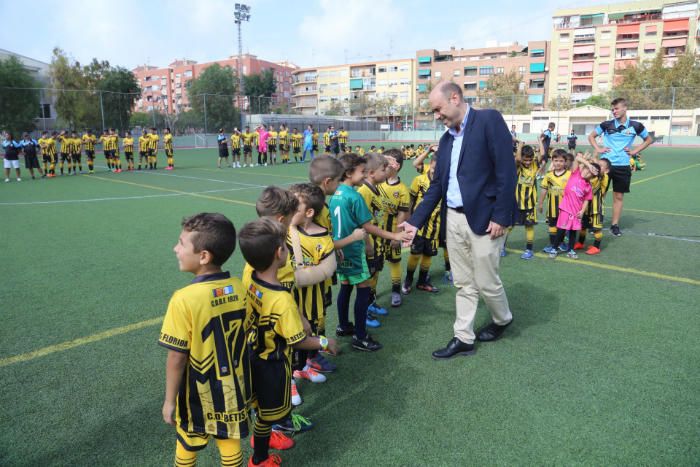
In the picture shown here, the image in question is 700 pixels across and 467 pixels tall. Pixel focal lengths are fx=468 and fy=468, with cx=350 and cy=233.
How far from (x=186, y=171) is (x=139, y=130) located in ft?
62.7

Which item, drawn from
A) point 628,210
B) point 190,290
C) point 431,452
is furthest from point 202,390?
point 628,210

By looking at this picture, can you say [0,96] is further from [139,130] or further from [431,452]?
[431,452]

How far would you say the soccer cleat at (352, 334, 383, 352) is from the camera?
3.79m

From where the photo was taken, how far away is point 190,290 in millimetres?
1945

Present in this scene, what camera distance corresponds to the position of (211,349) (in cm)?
202

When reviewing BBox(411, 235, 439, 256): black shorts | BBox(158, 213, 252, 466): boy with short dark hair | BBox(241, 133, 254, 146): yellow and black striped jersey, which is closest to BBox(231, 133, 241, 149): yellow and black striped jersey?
BBox(241, 133, 254, 146): yellow and black striped jersey

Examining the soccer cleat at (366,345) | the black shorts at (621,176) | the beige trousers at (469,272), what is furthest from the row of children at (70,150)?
the beige trousers at (469,272)

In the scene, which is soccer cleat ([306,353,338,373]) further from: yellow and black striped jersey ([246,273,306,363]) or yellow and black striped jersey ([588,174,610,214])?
yellow and black striped jersey ([588,174,610,214])

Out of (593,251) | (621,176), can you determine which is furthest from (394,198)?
(621,176)

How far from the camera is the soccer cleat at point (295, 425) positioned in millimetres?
2707

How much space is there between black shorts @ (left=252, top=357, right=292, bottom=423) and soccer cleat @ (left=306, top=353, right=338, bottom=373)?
112 centimetres

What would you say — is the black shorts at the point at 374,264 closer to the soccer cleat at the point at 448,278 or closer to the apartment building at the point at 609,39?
the soccer cleat at the point at 448,278

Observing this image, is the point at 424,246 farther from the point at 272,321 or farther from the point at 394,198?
the point at 272,321

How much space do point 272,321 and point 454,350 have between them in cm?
192
